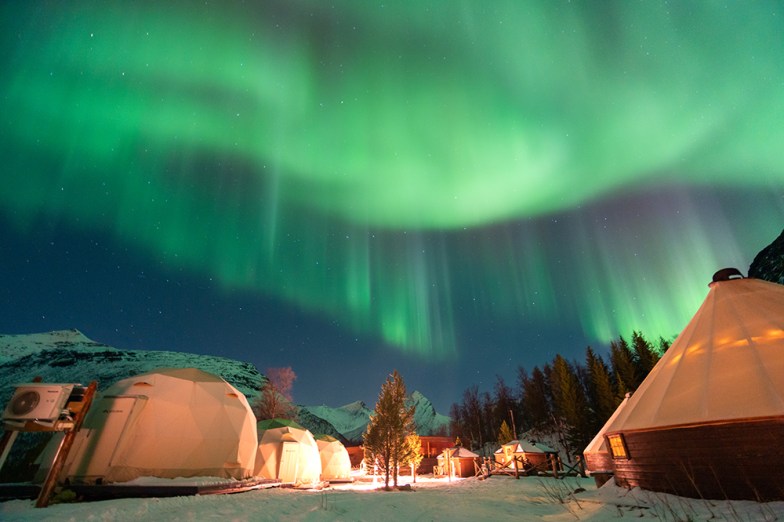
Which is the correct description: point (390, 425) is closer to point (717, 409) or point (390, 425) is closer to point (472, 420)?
point (717, 409)

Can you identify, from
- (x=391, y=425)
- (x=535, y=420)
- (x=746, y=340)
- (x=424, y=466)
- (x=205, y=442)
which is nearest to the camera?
(x=746, y=340)

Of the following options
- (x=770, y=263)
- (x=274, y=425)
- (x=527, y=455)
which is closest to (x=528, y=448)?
(x=527, y=455)

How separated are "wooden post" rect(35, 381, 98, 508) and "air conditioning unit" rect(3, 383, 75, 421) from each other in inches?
22.5

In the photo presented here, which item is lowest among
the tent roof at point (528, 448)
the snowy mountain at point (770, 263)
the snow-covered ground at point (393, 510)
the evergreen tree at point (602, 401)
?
the snow-covered ground at point (393, 510)

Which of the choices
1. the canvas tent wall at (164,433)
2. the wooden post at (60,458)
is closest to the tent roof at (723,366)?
the canvas tent wall at (164,433)

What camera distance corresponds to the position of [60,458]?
434 inches

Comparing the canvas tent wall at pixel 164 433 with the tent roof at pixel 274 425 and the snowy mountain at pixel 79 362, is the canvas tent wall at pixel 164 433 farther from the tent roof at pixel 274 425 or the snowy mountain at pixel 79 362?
the snowy mountain at pixel 79 362

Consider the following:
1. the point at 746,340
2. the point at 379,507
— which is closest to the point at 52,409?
the point at 379,507

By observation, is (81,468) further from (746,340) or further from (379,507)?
(746,340)

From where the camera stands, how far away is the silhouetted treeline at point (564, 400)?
4881 cm

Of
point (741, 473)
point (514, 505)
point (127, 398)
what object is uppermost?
point (127, 398)

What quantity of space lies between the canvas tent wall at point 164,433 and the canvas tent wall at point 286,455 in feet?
28.4

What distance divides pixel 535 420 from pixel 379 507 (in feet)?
231

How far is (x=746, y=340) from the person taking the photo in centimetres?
1071
